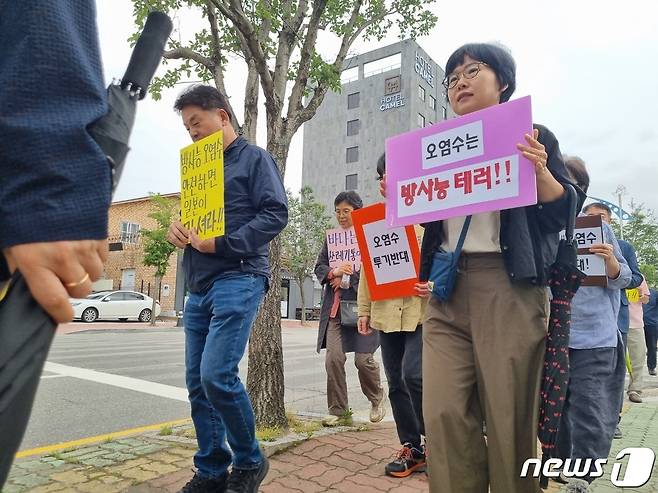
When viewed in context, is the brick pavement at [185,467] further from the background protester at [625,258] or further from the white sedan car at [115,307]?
the white sedan car at [115,307]

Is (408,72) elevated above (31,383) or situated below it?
above

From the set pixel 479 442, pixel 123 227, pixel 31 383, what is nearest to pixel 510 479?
pixel 479 442

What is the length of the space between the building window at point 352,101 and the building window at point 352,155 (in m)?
3.90

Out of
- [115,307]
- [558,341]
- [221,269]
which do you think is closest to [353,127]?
[115,307]

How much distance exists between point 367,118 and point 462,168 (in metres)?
46.3

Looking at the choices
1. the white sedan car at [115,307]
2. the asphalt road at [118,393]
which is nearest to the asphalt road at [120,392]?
the asphalt road at [118,393]

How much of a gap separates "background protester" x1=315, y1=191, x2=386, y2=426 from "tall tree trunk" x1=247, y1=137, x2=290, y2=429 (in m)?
0.77

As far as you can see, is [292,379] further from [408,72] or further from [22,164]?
[408,72]

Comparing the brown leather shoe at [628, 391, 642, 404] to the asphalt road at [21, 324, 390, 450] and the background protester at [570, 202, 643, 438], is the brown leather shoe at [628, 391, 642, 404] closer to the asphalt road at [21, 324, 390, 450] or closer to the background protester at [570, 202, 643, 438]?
the background protester at [570, 202, 643, 438]

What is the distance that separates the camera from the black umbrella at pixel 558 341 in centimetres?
199

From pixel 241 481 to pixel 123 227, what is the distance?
3325cm

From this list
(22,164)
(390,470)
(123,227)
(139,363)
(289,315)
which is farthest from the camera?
(289,315)

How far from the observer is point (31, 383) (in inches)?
39.8

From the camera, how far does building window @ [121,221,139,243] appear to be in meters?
32.7
